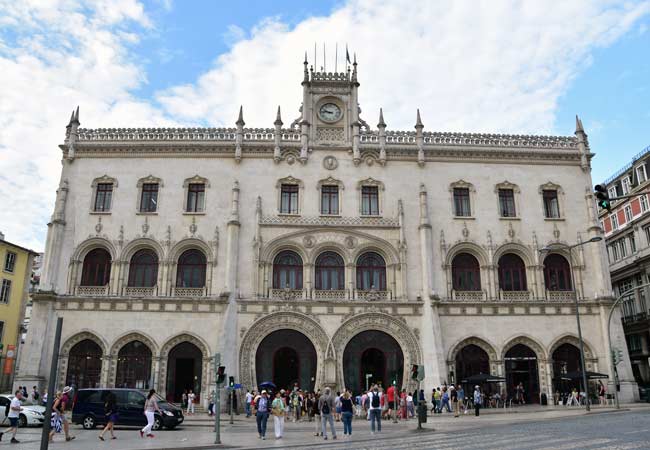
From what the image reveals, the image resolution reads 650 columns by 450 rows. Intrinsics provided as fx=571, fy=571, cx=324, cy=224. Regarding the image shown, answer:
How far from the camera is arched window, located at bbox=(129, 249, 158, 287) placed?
37875 millimetres

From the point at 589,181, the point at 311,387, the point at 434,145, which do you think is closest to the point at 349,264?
the point at 311,387

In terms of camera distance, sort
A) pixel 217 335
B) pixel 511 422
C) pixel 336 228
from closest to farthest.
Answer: pixel 511 422
pixel 217 335
pixel 336 228

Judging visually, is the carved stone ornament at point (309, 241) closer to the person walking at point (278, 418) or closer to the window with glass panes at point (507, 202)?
the window with glass panes at point (507, 202)

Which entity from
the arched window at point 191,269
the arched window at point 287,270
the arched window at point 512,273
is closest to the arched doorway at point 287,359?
the arched window at point 287,270

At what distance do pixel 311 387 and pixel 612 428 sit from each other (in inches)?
790

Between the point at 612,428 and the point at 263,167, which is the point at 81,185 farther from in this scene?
the point at 612,428

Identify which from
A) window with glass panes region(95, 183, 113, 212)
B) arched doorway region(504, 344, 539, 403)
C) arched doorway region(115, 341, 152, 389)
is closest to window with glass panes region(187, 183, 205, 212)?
window with glass panes region(95, 183, 113, 212)

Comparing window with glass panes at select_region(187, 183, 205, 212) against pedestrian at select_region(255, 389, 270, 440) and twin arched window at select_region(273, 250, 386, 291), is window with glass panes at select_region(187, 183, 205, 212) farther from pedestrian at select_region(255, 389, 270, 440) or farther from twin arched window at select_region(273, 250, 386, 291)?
pedestrian at select_region(255, 389, 270, 440)

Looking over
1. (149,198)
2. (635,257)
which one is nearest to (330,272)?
(149,198)

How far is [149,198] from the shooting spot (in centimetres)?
3956

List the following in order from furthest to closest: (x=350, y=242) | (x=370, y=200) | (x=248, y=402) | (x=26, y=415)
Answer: (x=370, y=200) < (x=350, y=242) < (x=248, y=402) < (x=26, y=415)

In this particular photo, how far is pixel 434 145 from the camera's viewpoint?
1613 inches

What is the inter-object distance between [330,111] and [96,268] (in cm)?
1959

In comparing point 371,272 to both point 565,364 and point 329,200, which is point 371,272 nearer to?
point 329,200
